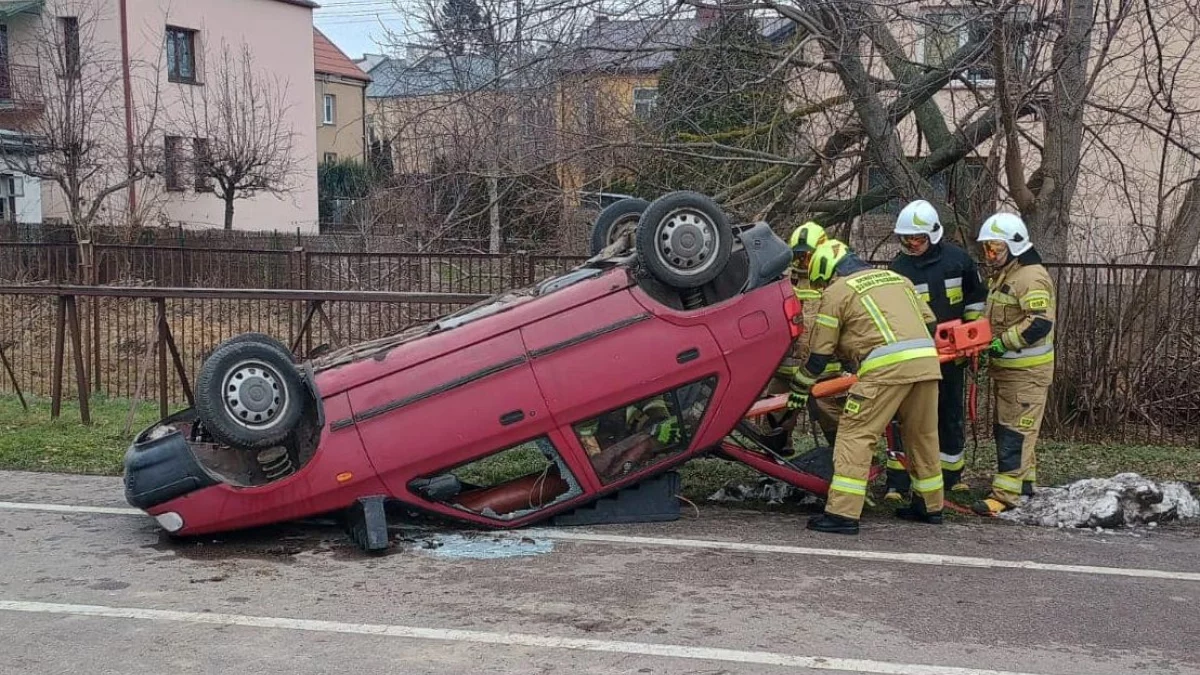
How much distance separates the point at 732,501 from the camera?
22.8 feet

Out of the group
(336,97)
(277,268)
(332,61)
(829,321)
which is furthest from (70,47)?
(336,97)

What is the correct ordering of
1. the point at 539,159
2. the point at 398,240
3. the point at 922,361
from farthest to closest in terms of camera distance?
1. the point at 398,240
2. the point at 539,159
3. the point at 922,361

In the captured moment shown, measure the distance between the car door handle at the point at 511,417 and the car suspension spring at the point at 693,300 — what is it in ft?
3.63

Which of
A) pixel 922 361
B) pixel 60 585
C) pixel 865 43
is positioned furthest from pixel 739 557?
pixel 865 43

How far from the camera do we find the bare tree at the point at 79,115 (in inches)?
850

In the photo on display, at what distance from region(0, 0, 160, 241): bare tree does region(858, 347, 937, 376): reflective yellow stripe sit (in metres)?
17.9

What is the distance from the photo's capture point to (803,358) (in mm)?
6949

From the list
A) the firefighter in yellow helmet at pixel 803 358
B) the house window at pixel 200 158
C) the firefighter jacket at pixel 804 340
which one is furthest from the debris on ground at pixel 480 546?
the house window at pixel 200 158

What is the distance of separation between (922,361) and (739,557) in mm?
1539

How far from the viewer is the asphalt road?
14.1ft

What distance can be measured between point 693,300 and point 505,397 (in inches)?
46.9

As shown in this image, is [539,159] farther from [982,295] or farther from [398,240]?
[398,240]

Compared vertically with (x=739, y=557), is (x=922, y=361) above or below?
above

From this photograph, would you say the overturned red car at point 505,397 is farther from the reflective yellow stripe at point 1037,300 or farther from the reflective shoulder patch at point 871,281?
the reflective yellow stripe at point 1037,300
